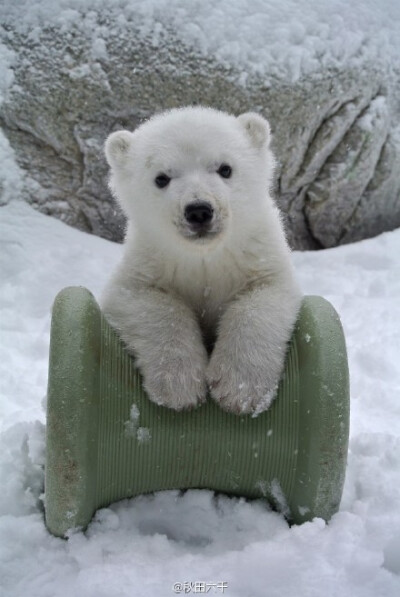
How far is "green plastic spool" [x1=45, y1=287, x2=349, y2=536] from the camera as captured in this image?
1999mm

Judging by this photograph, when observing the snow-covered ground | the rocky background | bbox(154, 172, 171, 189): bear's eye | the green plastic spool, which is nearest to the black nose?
bbox(154, 172, 171, 189): bear's eye

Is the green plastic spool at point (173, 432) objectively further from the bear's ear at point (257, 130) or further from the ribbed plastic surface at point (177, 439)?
the bear's ear at point (257, 130)

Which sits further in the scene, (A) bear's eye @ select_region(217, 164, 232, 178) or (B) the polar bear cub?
(A) bear's eye @ select_region(217, 164, 232, 178)

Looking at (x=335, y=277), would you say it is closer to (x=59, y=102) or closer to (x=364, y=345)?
(x=364, y=345)

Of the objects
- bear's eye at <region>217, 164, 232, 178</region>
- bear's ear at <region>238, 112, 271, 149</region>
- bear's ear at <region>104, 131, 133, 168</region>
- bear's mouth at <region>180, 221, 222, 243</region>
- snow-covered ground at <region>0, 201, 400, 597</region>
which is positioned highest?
bear's ear at <region>238, 112, 271, 149</region>

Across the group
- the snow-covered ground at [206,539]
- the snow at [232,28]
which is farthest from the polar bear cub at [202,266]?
the snow at [232,28]

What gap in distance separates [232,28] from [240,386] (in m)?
4.30

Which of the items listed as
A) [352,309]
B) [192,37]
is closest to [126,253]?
[352,309]

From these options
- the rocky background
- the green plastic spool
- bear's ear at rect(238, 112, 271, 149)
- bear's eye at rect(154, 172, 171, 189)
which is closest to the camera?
the green plastic spool

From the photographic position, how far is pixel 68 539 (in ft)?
6.79

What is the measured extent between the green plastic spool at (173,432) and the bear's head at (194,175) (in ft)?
1.47

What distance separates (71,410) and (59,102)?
13.0ft

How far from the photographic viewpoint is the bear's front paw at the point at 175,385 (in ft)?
6.70

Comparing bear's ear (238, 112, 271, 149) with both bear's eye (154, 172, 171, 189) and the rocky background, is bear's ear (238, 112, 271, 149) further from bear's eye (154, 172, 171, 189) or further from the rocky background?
the rocky background
